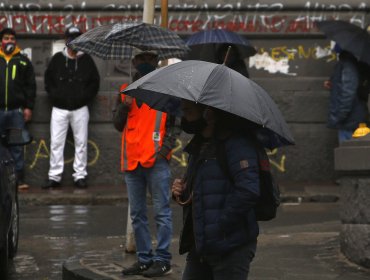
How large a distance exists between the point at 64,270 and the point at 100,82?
743 cm

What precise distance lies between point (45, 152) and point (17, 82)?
1276 mm

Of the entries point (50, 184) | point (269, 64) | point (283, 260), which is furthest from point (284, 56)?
point (283, 260)

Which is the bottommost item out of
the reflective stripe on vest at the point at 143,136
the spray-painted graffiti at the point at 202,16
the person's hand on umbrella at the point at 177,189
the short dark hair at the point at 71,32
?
the short dark hair at the point at 71,32

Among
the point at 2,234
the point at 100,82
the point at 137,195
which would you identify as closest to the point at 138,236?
the point at 137,195

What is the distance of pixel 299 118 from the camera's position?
1566 centimetres

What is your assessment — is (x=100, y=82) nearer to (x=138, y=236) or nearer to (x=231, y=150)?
(x=138, y=236)

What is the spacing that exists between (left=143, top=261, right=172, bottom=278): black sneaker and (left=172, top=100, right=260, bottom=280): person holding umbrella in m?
2.21

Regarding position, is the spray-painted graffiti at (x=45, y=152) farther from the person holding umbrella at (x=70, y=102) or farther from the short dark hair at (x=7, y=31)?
the short dark hair at (x=7, y=31)

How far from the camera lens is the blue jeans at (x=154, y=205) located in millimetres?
7980

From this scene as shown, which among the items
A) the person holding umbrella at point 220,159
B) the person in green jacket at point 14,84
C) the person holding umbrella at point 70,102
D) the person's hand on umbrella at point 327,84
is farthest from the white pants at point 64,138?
the person holding umbrella at point 220,159

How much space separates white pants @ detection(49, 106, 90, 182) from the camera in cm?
1513

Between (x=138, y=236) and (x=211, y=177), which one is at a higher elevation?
(x=211, y=177)

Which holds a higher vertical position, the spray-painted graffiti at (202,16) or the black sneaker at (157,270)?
the spray-painted graffiti at (202,16)

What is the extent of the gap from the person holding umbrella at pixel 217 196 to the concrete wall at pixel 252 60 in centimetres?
981
